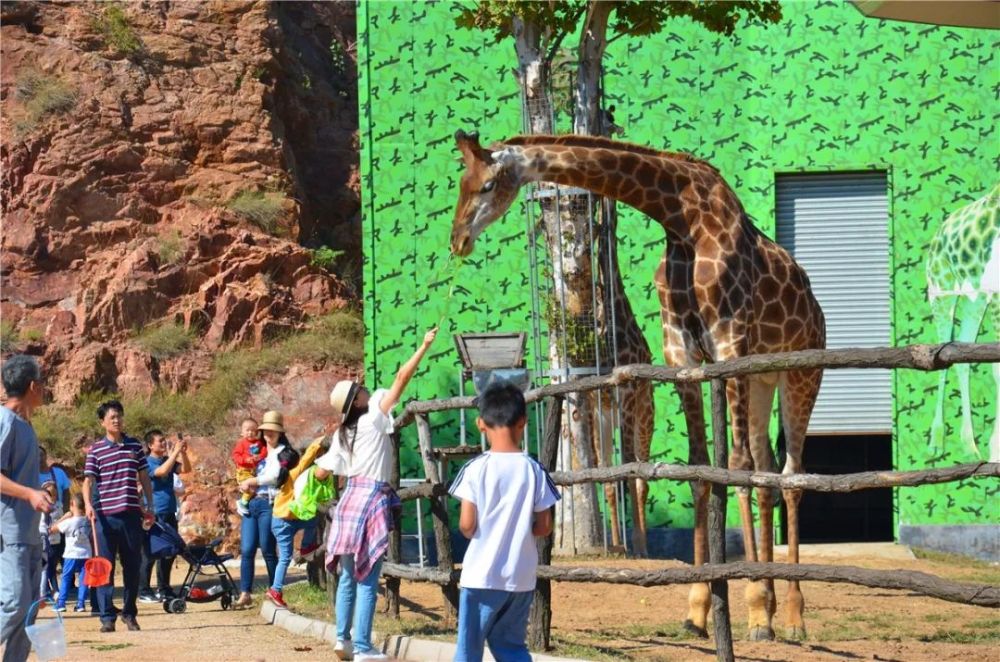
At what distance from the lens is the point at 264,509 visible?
41.8ft

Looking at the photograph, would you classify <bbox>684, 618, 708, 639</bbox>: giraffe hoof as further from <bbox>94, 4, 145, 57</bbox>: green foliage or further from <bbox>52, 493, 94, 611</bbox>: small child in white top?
<bbox>94, 4, 145, 57</bbox>: green foliage

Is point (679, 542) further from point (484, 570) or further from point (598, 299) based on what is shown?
point (484, 570)

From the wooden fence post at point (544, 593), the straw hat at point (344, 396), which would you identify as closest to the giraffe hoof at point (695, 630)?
the wooden fence post at point (544, 593)

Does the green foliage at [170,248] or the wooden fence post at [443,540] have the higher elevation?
the green foliage at [170,248]

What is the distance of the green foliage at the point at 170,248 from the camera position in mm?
24000

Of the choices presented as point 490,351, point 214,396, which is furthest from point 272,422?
point 214,396

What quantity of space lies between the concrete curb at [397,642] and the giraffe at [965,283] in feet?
28.0

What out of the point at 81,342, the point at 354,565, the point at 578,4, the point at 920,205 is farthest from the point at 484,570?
the point at 81,342

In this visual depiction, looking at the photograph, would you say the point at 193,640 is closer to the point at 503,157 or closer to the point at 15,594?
the point at 15,594

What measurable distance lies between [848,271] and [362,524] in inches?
403

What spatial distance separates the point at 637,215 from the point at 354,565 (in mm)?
9803

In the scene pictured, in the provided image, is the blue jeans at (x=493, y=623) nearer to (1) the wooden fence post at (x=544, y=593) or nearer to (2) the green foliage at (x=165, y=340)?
(1) the wooden fence post at (x=544, y=593)

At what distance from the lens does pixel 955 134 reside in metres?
17.0

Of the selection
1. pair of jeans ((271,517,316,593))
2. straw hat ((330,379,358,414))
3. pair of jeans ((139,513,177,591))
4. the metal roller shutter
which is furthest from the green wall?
straw hat ((330,379,358,414))
